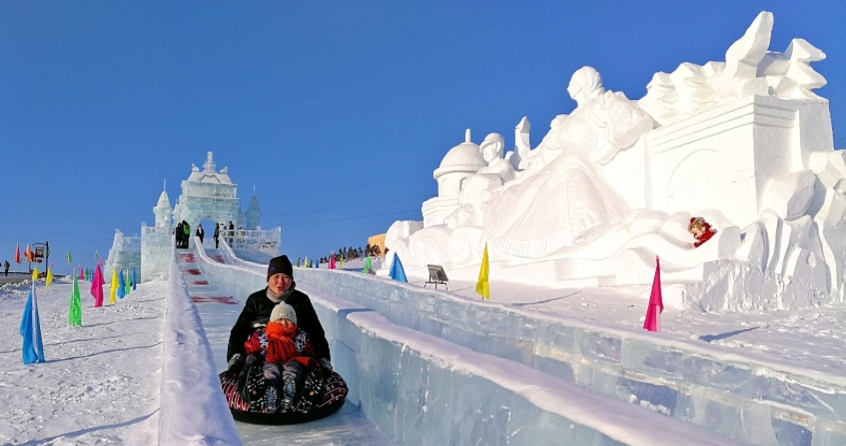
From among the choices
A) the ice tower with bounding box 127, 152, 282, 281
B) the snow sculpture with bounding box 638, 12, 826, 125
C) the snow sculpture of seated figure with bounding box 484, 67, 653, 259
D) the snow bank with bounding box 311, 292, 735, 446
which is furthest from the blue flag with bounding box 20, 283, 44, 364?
the ice tower with bounding box 127, 152, 282, 281

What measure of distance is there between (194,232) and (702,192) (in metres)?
25.9

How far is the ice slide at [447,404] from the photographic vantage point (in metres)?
1.89

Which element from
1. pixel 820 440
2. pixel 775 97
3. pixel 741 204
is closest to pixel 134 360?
pixel 820 440

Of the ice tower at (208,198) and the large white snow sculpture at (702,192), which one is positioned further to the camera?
the ice tower at (208,198)

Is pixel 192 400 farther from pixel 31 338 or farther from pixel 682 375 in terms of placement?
pixel 31 338

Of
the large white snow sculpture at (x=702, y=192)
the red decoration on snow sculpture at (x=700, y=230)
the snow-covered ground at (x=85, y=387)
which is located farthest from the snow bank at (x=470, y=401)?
the red decoration on snow sculpture at (x=700, y=230)

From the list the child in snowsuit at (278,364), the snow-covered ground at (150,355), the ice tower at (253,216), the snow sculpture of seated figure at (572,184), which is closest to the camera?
the child in snowsuit at (278,364)

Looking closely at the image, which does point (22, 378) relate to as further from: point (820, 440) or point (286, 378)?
point (820, 440)

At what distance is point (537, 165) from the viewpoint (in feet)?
50.4

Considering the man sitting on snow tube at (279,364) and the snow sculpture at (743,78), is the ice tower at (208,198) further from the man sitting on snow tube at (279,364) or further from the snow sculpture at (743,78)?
the man sitting on snow tube at (279,364)

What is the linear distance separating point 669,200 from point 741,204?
1.54 metres

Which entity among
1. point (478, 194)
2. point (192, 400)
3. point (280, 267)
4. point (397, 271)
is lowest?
point (192, 400)

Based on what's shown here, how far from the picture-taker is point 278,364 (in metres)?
3.60

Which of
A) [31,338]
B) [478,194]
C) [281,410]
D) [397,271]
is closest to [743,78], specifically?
[397,271]
